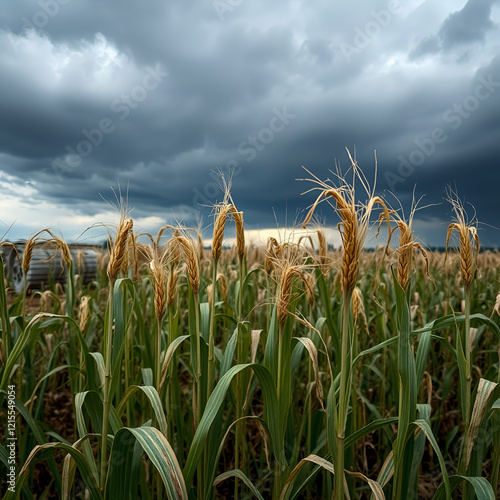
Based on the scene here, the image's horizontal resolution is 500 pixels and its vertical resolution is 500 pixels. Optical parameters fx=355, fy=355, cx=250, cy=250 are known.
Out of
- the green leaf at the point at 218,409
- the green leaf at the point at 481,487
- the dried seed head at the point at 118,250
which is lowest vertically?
the green leaf at the point at 481,487

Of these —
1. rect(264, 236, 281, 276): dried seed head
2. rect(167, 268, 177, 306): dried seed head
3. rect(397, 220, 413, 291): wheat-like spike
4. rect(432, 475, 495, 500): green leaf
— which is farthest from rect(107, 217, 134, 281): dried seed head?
rect(432, 475, 495, 500): green leaf

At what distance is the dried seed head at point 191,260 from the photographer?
1258mm

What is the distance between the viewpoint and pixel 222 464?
254 cm

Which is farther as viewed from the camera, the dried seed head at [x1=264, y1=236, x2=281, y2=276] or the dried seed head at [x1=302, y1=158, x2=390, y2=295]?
the dried seed head at [x1=264, y1=236, x2=281, y2=276]

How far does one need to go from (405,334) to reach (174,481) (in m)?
0.79

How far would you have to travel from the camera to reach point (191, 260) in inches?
51.5

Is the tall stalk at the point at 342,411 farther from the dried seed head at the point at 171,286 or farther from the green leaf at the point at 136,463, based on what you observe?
the dried seed head at the point at 171,286

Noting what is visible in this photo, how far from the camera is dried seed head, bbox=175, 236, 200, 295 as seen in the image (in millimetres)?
1258

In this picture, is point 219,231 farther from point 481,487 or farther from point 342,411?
point 481,487

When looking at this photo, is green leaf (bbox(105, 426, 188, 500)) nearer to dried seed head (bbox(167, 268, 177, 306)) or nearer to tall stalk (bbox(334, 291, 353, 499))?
tall stalk (bbox(334, 291, 353, 499))

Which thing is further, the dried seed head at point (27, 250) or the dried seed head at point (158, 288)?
the dried seed head at point (27, 250)

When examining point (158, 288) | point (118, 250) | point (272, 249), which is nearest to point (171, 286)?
point (158, 288)

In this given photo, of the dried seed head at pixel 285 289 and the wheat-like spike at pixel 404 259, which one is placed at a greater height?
the wheat-like spike at pixel 404 259

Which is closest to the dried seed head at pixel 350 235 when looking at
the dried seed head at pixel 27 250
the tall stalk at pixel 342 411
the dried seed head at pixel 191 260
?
the tall stalk at pixel 342 411
